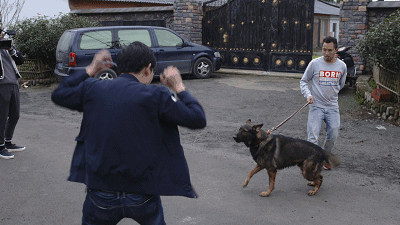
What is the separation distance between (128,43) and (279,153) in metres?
8.64

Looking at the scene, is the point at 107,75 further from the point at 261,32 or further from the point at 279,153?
the point at 279,153

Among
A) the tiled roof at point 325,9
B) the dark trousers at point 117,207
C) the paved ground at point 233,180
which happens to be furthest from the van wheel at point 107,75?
the tiled roof at point 325,9

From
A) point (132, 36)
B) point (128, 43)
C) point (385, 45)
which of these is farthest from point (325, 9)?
point (385, 45)

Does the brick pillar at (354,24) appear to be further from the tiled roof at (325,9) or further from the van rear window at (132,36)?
the tiled roof at (325,9)

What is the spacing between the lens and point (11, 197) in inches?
192

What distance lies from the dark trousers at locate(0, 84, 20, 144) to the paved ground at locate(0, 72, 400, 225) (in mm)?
411

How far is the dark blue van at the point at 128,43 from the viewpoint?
11859 millimetres

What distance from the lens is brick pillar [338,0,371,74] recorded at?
12086 mm

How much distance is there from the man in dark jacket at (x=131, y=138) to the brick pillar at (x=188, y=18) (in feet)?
44.9

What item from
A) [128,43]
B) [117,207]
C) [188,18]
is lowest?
[117,207]

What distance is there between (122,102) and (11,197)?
127 inches

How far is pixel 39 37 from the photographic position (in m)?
13.7

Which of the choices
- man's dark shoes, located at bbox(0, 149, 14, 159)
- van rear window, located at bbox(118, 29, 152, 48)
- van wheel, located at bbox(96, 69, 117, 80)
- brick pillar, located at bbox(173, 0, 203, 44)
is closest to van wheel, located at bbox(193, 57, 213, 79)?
van rear window, located at bbox(118, 29, 152, 48)

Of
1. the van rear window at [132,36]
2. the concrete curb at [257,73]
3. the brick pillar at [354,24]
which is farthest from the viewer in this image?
the concrete curb at [257,73]
